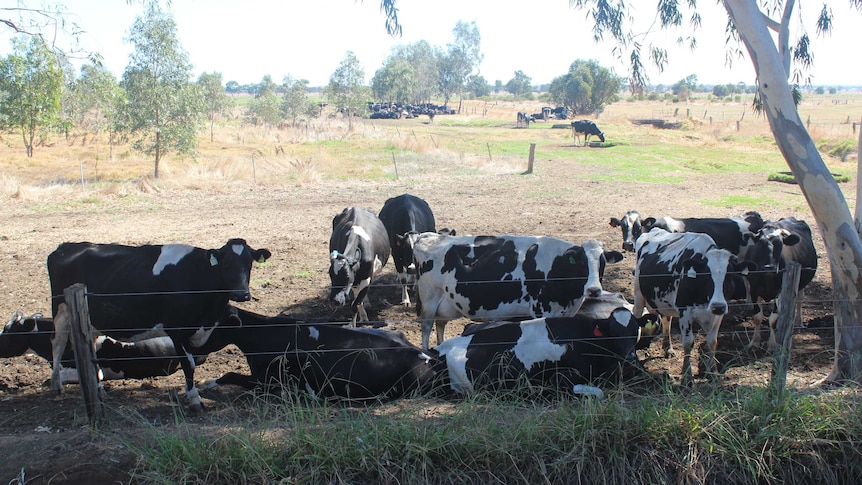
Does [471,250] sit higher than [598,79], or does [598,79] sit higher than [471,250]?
[598,79]

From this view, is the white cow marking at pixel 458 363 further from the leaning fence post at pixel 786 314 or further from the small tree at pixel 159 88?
the small tree at pixel 159 88

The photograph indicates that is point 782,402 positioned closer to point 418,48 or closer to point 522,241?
point 522,241

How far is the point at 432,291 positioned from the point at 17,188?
1682 cm

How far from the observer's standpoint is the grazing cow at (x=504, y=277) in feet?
28.6

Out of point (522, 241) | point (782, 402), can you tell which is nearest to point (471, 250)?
point (522, 241)

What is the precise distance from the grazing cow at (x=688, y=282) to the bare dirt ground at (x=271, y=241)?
0.43 meters

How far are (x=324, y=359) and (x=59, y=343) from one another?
300 centimetres

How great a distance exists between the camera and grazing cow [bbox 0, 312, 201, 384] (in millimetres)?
7836

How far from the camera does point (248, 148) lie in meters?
38.8

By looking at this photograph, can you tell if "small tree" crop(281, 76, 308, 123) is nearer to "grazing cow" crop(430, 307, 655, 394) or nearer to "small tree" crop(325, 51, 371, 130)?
"small tree" crop(325, 51, 371, 130)

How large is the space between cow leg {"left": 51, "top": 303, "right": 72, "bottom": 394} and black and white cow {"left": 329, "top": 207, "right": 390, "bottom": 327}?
332 cm

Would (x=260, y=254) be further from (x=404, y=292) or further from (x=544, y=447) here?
(x=544, y=447)

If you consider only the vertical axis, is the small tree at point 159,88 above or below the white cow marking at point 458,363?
above

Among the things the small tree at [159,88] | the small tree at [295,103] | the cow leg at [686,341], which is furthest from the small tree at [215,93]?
the cow leg at [686,341]
